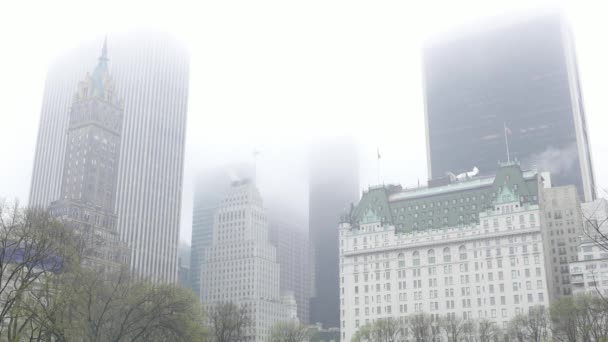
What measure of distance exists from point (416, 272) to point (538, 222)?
35.8 metres

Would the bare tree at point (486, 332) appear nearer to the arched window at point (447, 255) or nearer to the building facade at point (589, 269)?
the arched window at point (447, 255)

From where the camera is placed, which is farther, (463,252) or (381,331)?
(463,252)

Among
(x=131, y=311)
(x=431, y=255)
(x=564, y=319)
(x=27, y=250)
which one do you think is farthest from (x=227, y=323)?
(x=27, y=250)

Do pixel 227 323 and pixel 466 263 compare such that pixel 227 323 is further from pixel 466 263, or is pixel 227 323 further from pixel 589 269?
pixel 589 269

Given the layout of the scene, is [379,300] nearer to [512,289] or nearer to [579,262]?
[512,289]

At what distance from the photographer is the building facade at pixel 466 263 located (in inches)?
6983

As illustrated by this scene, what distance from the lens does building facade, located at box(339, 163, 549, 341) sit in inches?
6983

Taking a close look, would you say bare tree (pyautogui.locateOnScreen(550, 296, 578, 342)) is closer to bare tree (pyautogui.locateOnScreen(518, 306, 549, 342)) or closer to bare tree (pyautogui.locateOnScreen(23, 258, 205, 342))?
bare tree (pyautogui.locateOnScreen(518, 306, 549, 342))

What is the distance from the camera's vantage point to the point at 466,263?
186 meters

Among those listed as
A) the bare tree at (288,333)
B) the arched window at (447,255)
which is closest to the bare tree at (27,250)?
the bare tree at (288,333)

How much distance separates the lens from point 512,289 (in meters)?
177

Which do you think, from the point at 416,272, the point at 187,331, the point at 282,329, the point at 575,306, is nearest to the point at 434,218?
the point at 416,272

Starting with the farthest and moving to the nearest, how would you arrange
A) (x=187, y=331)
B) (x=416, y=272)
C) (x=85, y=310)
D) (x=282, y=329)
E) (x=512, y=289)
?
(x=416, y=272)
(x=512, y=289)
(x=282, y=329)
(x=187, y=331)
(x=85, y=310)

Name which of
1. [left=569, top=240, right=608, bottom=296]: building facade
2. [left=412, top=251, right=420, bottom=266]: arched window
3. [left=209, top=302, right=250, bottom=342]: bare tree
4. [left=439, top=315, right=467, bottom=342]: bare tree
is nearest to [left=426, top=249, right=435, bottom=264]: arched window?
[left=412, top=251, right=420, bottom=266]: arched window
